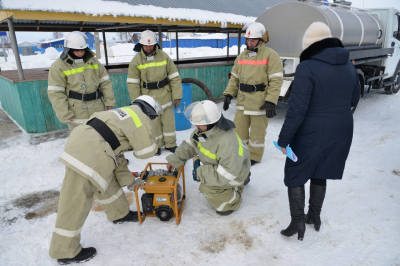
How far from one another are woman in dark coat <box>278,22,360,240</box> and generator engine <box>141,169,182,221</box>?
3.88ft

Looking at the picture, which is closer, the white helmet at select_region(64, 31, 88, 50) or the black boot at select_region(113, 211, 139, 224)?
the black boot at select_region(113, 211, 139, 224)

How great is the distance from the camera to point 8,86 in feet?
18.6

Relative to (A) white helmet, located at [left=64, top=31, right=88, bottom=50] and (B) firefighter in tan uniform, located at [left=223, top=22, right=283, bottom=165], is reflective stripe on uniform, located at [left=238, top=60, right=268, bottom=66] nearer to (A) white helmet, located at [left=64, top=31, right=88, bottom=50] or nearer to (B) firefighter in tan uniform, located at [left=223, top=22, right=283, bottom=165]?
(B) firefighter in tan uniform, located at [left=223, top=22, right=283, bottom=165]

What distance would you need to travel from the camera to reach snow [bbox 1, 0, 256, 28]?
4175mm

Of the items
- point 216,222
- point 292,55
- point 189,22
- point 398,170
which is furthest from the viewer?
point 189,22

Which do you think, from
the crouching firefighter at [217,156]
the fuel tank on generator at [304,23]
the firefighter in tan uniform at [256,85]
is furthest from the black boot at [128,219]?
the fuel tank on generator at [304,23]

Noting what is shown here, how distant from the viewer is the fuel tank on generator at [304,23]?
5.12 m

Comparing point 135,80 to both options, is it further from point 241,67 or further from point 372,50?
point 372,50

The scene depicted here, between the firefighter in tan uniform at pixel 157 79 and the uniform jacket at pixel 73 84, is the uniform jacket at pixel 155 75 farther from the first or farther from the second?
the uniform jacket at pixel 73 84

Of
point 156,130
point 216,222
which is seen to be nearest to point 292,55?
point 156,130

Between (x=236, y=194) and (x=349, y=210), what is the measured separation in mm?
1285

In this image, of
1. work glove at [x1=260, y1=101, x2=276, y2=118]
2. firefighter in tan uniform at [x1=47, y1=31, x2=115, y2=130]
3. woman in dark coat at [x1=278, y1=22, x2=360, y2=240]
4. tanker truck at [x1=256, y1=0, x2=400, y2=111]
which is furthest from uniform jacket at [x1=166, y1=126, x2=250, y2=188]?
tanker truck at [x1=256, y1=0, x2=400, y2=111]

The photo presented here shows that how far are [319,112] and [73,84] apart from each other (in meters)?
3.06

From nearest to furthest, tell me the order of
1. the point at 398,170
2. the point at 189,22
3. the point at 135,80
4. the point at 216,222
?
1. the point at 216,222
2. the point at 398,170
3. the point at 135,80
4. the point at 189,22
